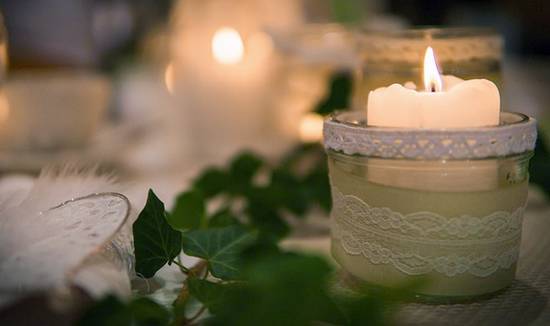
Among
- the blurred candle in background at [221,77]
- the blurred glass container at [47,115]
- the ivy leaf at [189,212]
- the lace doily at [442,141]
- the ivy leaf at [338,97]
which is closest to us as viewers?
the lace doily at [442,141]

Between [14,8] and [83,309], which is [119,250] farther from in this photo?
[14,8]

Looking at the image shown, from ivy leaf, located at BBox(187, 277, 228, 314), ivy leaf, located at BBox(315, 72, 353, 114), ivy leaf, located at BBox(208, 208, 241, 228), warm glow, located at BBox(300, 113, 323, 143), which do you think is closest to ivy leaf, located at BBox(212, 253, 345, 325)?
Answer: ivy leaf, located at BBox(187, 277, 228, 314)

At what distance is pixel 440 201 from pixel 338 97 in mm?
458

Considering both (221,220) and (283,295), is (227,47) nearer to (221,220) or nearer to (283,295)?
(221,220)

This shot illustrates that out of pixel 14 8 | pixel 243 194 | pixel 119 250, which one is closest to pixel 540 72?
pixel 243 194

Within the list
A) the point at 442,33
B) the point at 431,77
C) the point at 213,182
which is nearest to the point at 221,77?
the point at 213,182

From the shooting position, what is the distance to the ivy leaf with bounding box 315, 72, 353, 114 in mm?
887

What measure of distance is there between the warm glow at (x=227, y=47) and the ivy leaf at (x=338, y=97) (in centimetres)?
33

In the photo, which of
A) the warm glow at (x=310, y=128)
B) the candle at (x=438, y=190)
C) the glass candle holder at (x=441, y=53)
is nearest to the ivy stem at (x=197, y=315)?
the candle at (x=438, y=190)

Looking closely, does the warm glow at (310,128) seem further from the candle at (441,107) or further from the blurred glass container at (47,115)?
the candle at (441,107)

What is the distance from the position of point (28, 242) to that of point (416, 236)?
0.86 ft

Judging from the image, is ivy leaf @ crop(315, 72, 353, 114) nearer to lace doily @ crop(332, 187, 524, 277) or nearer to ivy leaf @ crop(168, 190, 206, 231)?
ivy leaf @ crop(168, 190, 206, 231)

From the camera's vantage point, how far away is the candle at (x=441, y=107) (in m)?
0.47

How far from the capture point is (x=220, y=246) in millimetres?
493
